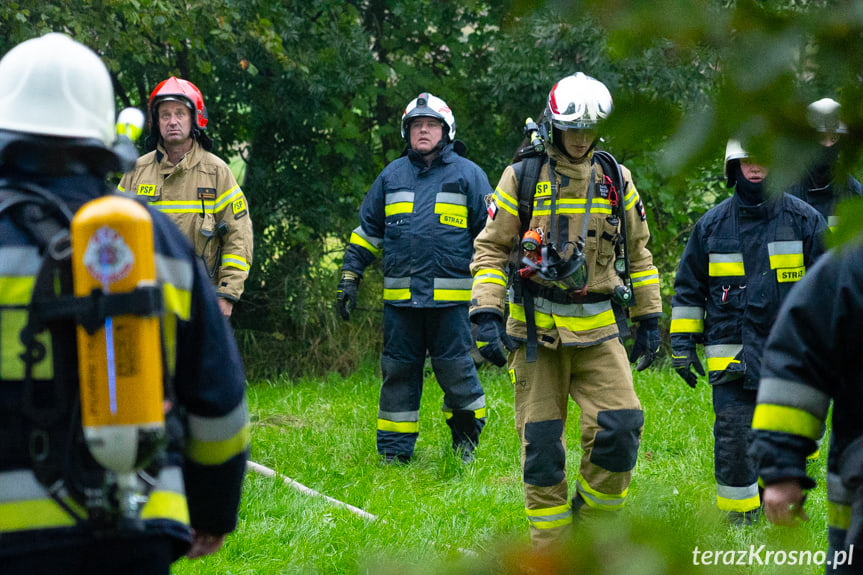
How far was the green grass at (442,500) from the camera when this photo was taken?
1084 mm

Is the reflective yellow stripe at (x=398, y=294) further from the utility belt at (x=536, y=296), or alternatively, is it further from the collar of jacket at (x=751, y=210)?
the collar of jacket at (x=751, y=210)

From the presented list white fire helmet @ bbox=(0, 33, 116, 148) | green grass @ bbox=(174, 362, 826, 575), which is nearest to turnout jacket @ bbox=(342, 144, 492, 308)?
green grass @ bbox=(174, 362, 826, 575)

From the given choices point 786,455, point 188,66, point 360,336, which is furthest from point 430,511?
point 188,66

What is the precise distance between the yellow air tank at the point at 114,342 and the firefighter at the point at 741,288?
11.4 ft

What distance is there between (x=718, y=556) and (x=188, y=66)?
363 inches

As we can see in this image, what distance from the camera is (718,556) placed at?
3.82ft

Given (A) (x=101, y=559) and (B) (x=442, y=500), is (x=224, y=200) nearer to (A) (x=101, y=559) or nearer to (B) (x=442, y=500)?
(B) (x=442, y=500)

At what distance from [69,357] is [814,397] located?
1635 mm

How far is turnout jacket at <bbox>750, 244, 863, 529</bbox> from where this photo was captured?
2.22 metres

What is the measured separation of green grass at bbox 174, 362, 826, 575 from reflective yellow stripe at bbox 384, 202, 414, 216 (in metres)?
1.61

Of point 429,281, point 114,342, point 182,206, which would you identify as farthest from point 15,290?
point 429,281

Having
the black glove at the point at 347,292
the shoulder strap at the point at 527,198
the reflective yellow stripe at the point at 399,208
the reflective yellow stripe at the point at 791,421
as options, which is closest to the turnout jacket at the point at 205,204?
the black glove at the point at 347,292

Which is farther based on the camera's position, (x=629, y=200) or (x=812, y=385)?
(x=629, y=200)

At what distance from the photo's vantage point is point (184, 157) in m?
5.91
